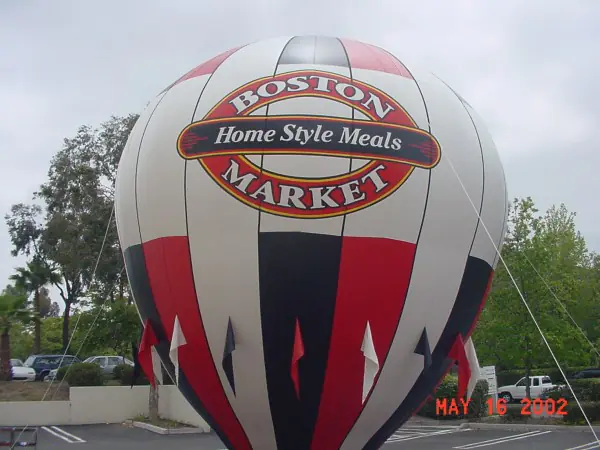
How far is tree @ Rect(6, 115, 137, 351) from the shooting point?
31.1m

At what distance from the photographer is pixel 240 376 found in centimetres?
695

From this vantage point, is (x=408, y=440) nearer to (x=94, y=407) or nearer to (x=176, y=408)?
(x=176, y=408)

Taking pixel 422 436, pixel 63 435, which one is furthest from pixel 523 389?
pixel 63 435

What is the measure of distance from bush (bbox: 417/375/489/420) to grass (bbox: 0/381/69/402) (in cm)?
1210

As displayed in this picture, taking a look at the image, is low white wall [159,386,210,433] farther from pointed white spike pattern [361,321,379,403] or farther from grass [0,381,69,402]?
pointed white spike pattern [361,321,379,403]

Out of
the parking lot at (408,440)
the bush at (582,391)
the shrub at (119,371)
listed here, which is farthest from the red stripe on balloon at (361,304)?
the shrub at (119,371)

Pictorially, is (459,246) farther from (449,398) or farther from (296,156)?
(449,398)

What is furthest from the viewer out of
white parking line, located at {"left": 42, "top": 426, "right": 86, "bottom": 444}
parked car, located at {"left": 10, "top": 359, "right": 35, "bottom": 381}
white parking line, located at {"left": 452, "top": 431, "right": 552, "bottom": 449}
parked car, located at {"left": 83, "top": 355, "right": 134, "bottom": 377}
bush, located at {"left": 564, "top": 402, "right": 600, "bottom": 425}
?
parked car, located at {"left": 83, "top": 355, "right": 134, "bottom": 377}

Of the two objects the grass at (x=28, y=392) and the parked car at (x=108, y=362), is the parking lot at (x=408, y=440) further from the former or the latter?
the parked car at (x=108, y=362)

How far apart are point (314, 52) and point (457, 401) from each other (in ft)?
57.7

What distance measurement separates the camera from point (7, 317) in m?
25.6

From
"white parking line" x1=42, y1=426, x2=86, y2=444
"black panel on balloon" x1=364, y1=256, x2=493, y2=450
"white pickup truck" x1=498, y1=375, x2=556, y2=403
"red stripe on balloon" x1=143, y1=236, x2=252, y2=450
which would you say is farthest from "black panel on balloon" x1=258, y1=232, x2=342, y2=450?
"white pickup truck" x1=498, y1=375, x2=556, y2=403

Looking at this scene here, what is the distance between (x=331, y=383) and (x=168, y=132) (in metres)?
2.90

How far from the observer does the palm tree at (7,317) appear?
83.7 ft
